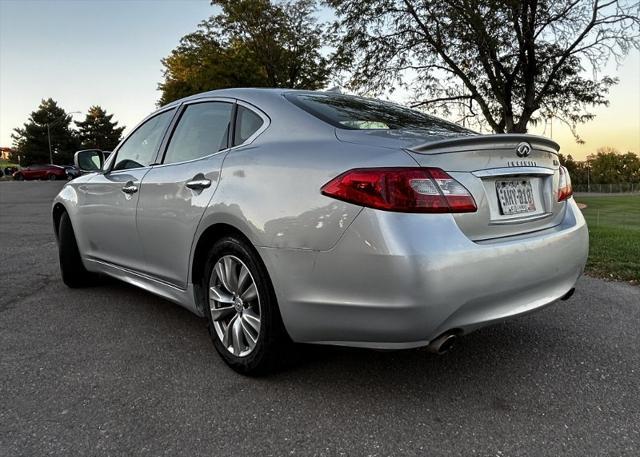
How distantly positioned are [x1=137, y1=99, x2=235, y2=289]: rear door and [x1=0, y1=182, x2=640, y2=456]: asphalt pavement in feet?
1.83

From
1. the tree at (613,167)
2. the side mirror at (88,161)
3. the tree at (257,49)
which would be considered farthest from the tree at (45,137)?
the tree at (613,167)

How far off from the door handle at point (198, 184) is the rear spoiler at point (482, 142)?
123 centimetres

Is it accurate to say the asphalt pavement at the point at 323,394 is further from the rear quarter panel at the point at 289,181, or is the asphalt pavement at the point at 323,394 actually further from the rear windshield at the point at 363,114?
the rear windshield at the point at 363,114

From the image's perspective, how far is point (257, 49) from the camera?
1196 inches

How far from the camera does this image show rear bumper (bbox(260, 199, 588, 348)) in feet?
7.06

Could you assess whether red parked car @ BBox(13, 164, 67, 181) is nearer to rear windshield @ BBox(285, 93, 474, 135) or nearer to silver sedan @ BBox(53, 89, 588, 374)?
silver sedan @ BBox(53, 89, 588, 374)

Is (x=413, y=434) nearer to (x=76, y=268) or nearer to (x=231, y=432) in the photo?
(x=231, y=432)

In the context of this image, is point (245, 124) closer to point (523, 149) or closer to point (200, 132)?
point (200, 132)

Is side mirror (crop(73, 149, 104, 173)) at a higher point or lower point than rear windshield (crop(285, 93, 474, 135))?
lower

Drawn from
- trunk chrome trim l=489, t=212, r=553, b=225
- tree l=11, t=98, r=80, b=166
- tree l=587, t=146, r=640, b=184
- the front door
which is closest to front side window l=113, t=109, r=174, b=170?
the front door

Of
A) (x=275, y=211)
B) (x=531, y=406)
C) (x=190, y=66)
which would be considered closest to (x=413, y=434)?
(x=531, y=406)

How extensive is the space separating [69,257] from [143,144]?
1476 millimetres

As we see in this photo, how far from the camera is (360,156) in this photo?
7.70 feet

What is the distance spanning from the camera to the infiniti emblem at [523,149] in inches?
103
